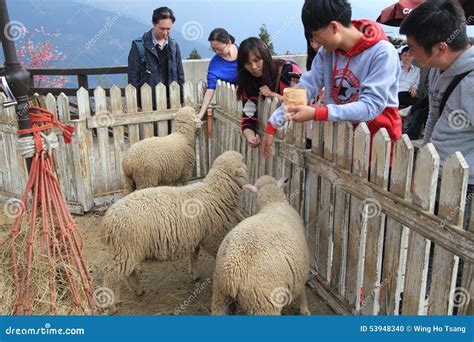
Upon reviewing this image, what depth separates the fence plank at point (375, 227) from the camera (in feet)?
8.88

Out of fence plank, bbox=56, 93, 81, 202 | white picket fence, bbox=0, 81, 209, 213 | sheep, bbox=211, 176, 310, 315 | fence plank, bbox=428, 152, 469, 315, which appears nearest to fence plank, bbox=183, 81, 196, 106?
white picket fence, bbox=0, 81, 209, 213

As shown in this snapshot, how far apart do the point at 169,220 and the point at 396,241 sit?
1.73 m

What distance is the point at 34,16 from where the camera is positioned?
1688 inches

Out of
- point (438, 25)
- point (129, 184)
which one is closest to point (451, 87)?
point (438, 25)

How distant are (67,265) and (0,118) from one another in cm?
361

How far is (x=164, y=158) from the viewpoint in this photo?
16.3 ft

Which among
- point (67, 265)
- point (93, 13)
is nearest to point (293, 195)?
point (67, 265)

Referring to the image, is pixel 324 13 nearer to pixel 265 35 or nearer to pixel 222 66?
pixel 222 66

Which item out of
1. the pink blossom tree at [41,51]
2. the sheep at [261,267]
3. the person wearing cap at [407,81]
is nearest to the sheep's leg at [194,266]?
the sheep at [261,267]

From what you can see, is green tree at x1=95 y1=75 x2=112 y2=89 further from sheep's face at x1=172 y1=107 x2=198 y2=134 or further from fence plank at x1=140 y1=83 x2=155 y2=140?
sheep's face at x1=172 y1=107 x2=198 y2=134

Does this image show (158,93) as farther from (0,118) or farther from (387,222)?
(387,222)

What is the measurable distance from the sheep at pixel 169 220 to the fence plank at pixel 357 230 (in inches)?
43.1

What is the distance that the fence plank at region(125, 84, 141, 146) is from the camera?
213 inches

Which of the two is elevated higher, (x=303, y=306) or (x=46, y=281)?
(x=46, y=281)
